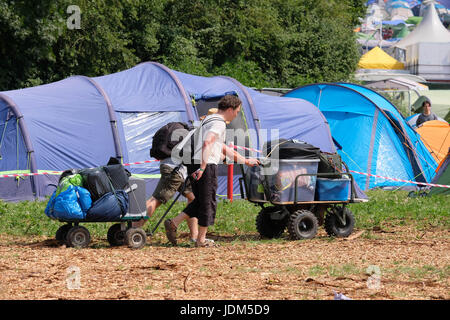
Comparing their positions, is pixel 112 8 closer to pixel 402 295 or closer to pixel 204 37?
pixel 204 37

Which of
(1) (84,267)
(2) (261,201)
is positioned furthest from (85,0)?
(1) (84,267)

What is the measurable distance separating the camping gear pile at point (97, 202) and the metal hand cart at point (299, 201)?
156 centimetres

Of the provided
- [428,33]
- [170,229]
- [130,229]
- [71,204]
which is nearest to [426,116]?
[170,229]

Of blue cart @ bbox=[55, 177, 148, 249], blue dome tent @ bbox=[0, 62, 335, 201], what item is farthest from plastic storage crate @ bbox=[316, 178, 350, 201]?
blue dome tent @ bbox=[0, 62, 335, 201]

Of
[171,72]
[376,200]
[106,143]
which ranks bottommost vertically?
[376,200]

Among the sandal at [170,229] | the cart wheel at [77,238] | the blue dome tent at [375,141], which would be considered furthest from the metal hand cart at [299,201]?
the blue dome tent at [375,141]

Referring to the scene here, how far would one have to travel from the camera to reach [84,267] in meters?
7.07

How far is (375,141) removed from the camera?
16672mm

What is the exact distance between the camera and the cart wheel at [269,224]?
32.2 feet

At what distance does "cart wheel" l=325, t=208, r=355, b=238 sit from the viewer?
9.76m

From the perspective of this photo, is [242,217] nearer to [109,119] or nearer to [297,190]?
[297,190]

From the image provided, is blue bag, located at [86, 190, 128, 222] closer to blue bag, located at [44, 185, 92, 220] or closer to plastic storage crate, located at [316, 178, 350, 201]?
blue bag, located at [44, 185, 92, 220]

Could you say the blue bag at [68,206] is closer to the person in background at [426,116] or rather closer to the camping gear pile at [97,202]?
the camping gear pile at [97,202]

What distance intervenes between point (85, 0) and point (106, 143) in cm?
821
